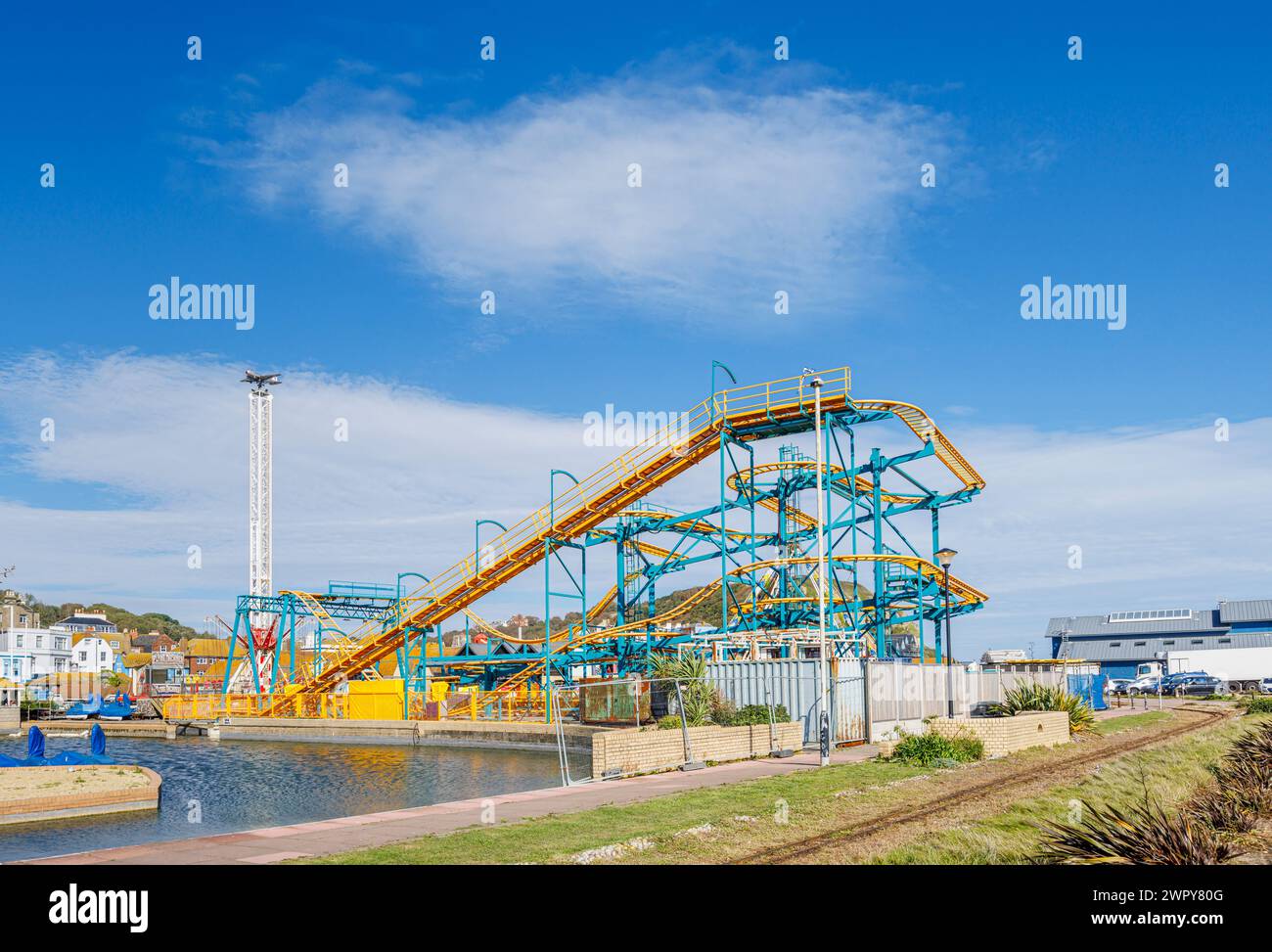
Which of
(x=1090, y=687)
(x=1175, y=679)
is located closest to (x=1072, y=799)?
(x=1090, y=687)

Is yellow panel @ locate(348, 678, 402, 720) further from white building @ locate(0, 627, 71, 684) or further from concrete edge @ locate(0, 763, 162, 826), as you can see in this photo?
white building @ locate(0, 627, 71, 684)

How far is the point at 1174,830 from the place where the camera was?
1085 centimetres

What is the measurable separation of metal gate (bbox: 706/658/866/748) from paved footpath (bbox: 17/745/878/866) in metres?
6.73

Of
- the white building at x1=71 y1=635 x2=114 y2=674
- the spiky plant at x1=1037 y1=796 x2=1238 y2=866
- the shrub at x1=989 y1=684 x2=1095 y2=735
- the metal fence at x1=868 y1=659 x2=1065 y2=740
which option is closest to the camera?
the spiky plant at x1=1037 y1=796 x2=1238 y2=866

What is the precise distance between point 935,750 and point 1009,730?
3.88m

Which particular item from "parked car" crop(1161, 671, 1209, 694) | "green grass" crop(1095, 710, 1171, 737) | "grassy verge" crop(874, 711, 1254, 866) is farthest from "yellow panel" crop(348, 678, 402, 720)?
"parked car" crop(1161, 671, 1209, 694)

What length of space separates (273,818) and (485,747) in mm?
21859

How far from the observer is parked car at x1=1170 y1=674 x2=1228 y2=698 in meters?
69.8

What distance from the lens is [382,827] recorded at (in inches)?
616

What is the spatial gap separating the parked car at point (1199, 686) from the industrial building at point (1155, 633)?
19.7 meters

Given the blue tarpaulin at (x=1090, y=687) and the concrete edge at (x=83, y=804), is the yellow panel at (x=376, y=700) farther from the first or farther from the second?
the blue tarpaulin at (x=1090, y=687)

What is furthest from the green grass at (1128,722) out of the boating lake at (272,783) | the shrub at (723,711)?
the boating lake at (272,783)
